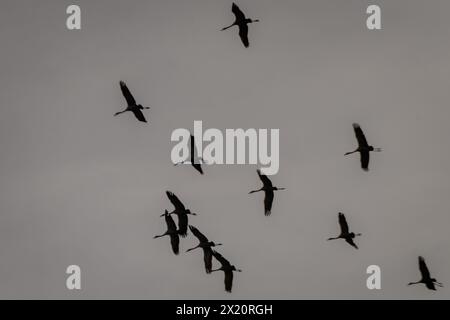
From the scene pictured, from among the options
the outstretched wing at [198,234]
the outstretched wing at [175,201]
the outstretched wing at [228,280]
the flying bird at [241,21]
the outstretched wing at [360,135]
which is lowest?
the outstretched wing at [228,280]

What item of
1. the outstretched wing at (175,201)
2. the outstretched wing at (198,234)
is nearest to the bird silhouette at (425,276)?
the outstretched wing at (198,234)

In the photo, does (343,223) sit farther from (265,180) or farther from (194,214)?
(194,214)

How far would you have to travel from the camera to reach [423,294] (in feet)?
222

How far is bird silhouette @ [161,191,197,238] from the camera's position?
61000 mm

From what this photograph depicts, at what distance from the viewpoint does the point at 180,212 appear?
61688mm

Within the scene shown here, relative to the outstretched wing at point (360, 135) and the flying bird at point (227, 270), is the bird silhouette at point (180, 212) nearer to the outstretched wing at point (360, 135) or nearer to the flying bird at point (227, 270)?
the flying bird at point (227, 270)

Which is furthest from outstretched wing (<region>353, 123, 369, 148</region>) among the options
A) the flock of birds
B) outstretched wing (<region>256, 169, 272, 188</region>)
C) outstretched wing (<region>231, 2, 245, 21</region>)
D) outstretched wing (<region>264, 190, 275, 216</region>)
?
outstretched wing (<region>231, 2, 245, 21</region>)

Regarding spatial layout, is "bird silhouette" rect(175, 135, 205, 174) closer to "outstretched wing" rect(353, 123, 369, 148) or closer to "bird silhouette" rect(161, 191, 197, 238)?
"bird silhouette" rect(161, 191, 197, 238)

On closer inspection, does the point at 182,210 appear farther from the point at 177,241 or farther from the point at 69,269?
the point at 69,269

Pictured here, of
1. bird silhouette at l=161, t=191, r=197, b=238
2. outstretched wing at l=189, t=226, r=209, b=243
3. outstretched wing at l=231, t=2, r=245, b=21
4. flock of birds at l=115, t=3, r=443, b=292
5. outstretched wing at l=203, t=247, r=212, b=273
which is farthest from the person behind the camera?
outstretched wing at l=203, t=247, r=212, b=273

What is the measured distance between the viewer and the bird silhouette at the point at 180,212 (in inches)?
2402

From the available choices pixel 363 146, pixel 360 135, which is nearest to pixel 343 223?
pixel 363 146
